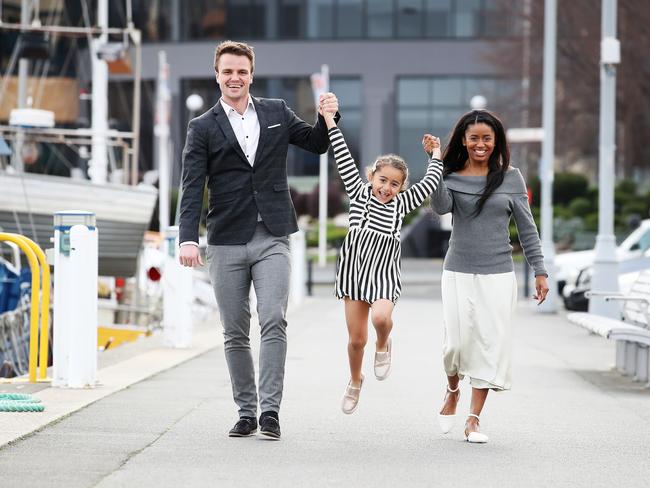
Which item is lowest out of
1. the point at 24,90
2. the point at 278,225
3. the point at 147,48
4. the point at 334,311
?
the point at 334,311

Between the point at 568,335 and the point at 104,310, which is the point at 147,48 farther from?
the point at 568,335

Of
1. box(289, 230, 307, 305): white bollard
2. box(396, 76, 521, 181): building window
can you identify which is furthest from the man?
box(396, 76, 521, 181): building window

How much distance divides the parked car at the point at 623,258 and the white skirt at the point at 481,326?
1328 cm

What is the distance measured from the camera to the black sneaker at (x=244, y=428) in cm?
792

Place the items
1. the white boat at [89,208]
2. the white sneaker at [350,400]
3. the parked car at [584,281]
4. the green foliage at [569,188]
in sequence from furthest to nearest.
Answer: the green foliage at [569,188], the parked car at [584,281], the white boat at [89,208], the white sneaker at [350,400]

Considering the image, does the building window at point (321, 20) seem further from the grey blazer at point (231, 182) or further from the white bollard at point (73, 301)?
the grey blazer at point (231, 182)

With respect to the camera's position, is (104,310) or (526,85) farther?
(526,85)

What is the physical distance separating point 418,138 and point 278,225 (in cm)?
4985

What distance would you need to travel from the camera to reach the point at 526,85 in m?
47.9

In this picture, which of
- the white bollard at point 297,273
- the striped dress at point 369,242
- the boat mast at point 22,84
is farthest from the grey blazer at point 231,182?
the boat mast at point 22,84

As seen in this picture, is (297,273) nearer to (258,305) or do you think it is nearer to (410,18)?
(258,305)

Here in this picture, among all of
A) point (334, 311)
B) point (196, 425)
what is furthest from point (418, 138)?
point (196, 425)

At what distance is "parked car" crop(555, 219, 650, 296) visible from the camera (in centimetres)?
2280

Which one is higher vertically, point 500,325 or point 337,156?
point 337,156
